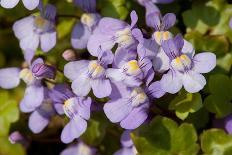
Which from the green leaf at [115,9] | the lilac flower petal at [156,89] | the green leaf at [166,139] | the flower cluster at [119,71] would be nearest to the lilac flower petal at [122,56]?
the flower cluster at [119,71]

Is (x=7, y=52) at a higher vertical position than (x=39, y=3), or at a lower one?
lower

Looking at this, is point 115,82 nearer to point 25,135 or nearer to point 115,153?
point 115,153

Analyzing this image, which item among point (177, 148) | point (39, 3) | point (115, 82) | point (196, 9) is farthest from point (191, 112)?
point (39, 3)

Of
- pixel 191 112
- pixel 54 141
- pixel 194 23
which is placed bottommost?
pixel 54 141

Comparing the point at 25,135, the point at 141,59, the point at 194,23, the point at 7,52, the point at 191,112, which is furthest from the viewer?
the point at 7,52

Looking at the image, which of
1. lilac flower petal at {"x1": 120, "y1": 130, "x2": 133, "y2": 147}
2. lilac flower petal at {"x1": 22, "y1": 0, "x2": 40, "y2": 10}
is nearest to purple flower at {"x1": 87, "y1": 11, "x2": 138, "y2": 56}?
lilac flower petal at {"x1": 22, "y1": 0, "x2": 40, "y2": 10}

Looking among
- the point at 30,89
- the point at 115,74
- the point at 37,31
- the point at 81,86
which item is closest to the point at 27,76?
the point at 30,89

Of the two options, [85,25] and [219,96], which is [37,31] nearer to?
[85,25]

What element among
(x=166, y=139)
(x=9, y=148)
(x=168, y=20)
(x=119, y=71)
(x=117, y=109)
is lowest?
(x=9, y=148)
